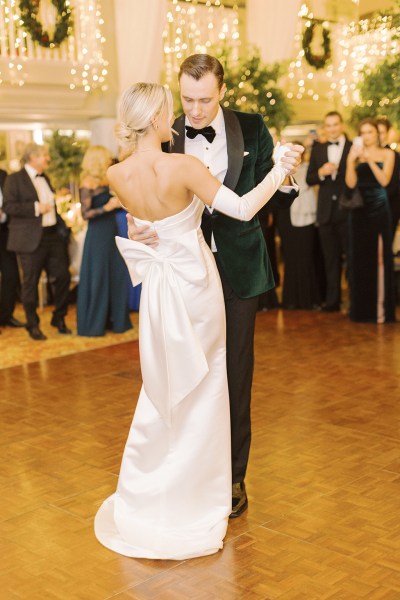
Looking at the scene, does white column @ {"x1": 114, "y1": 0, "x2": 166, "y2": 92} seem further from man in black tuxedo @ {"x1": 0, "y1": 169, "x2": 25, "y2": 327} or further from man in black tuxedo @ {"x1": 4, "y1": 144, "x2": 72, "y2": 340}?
man in black tuxedo @ {"x1": 4, "y1": 144, "x2": 72, "y2": 340}

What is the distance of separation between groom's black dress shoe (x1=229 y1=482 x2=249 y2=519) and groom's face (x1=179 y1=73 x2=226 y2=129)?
1323 mm

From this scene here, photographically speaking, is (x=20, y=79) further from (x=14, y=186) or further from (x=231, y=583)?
(x=231, y=583)

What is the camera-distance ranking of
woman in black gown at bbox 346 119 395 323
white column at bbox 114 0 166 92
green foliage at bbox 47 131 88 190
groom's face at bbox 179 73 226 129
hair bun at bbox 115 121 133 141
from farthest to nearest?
green foliage at bbox 47 131 88 190
white column at bbox 114 0 166 92
woman in black gown at bbox 346 119 395 323
groom's face at bbox 179 73 226 129
hair bun at bbox 115 121 133 141

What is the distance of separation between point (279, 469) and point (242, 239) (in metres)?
1.10

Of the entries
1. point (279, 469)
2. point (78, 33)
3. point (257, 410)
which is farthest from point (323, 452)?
point (78, 33)

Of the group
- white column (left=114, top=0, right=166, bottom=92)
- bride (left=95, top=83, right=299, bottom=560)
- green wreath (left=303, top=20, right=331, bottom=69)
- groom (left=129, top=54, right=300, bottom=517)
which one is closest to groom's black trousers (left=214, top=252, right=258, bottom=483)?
groom (left=129, top=54, right=300, bottom=517)

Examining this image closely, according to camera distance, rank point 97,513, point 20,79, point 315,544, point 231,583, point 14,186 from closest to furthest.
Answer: point 231,583 < point 315,544 < point 97,513 < point 14,186 < point 20,79

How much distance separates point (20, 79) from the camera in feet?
28.9

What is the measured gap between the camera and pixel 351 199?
Answer: 6418mm

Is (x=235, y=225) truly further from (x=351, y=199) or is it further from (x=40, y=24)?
(x=40, y=24)

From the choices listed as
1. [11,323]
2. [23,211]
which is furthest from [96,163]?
[11,323]

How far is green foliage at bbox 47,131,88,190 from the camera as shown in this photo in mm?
9383

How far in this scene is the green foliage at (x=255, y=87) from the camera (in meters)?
9.52

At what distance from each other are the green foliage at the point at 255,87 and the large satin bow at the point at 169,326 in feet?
23.3
